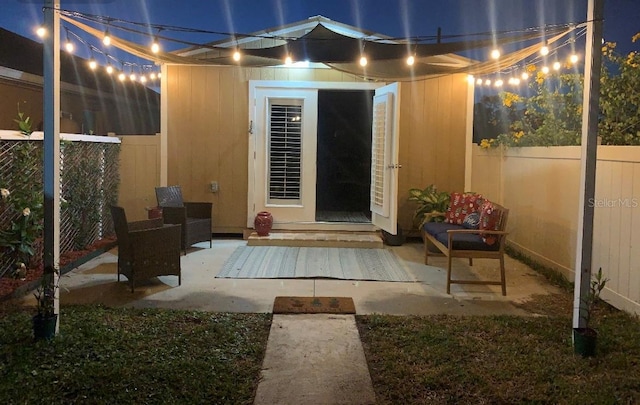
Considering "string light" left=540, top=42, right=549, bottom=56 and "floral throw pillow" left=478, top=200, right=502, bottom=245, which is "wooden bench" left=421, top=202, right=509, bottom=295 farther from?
"string light" left=540, top=42, right=549, bottom=56

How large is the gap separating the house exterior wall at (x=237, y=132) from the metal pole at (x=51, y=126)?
183 inches

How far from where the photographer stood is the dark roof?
8.51 m

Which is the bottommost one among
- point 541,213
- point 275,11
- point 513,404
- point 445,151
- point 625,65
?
point 513,404

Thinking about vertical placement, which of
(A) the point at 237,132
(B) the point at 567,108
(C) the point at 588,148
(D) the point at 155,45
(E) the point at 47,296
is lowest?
(E) the point at 47,296

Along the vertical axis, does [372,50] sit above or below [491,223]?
above

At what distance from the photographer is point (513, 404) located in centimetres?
300

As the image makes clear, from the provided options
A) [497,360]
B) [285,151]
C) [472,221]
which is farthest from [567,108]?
[497,360]

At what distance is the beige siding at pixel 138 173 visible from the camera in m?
8.39

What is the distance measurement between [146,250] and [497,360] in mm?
3169

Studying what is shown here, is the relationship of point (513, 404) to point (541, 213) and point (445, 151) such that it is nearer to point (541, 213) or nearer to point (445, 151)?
point (541, 213)

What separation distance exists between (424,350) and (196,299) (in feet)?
7.13

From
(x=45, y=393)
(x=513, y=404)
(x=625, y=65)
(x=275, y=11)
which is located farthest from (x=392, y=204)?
(x=275, y=11)

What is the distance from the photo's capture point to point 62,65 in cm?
982

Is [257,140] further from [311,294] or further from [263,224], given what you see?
[311,294]
